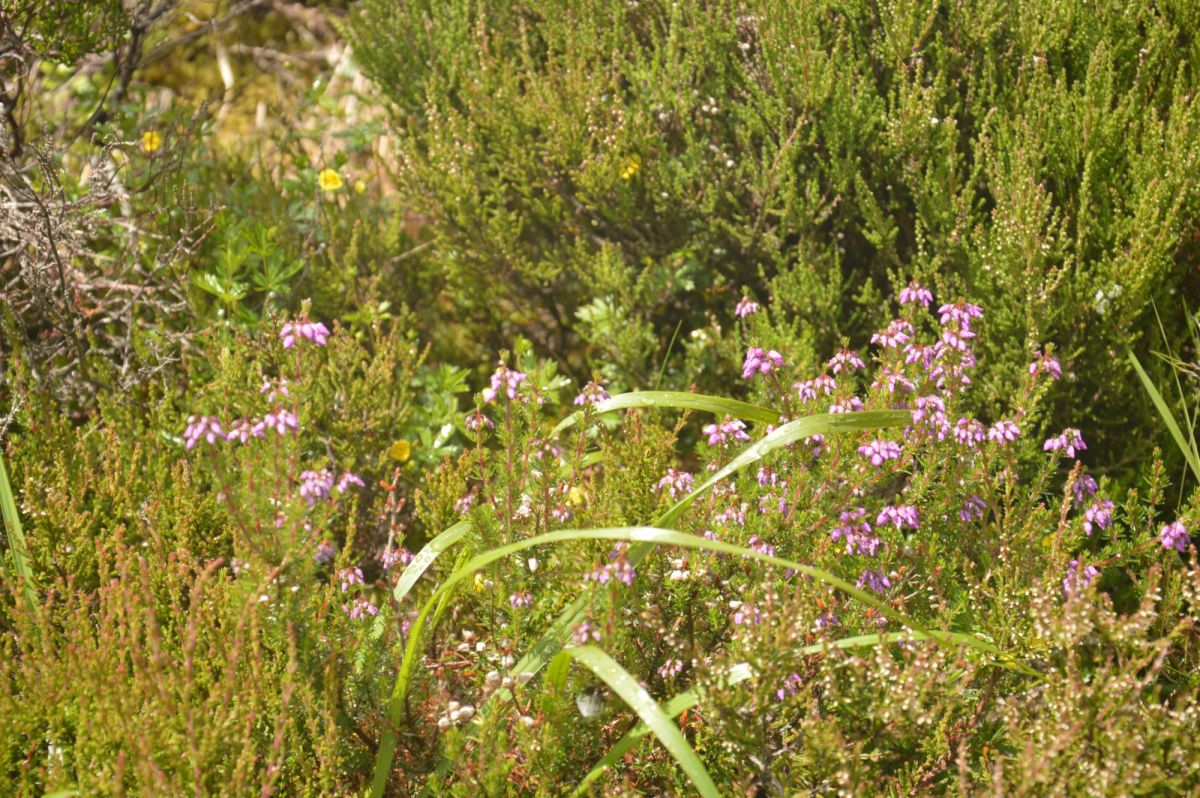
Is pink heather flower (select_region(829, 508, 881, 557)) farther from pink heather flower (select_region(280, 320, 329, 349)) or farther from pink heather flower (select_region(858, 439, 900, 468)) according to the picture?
pink heather flower (select_region(280, 320, 329, 349))

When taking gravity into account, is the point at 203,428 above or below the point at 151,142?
below

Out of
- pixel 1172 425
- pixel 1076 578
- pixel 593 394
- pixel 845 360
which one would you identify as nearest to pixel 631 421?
pixel 593 394

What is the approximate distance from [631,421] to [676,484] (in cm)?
18

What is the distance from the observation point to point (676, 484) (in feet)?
8.27

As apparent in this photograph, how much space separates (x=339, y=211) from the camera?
13.5 ft

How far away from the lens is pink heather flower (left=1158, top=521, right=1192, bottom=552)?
230 centimetres

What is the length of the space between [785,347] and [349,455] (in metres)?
1.28

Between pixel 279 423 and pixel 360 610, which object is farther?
pixel 360 610

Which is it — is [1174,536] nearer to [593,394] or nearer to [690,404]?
[690,404]

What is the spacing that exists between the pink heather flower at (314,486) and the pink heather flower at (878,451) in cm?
112

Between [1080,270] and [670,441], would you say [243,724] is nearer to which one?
[670,441]

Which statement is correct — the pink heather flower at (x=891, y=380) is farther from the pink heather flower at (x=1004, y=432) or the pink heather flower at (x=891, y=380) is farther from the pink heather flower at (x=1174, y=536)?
the pink heather flower at (x=1174, y=536)

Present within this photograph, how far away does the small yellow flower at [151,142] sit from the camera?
3.95 m

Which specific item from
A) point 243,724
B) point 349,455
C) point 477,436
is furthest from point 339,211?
point 243,724
